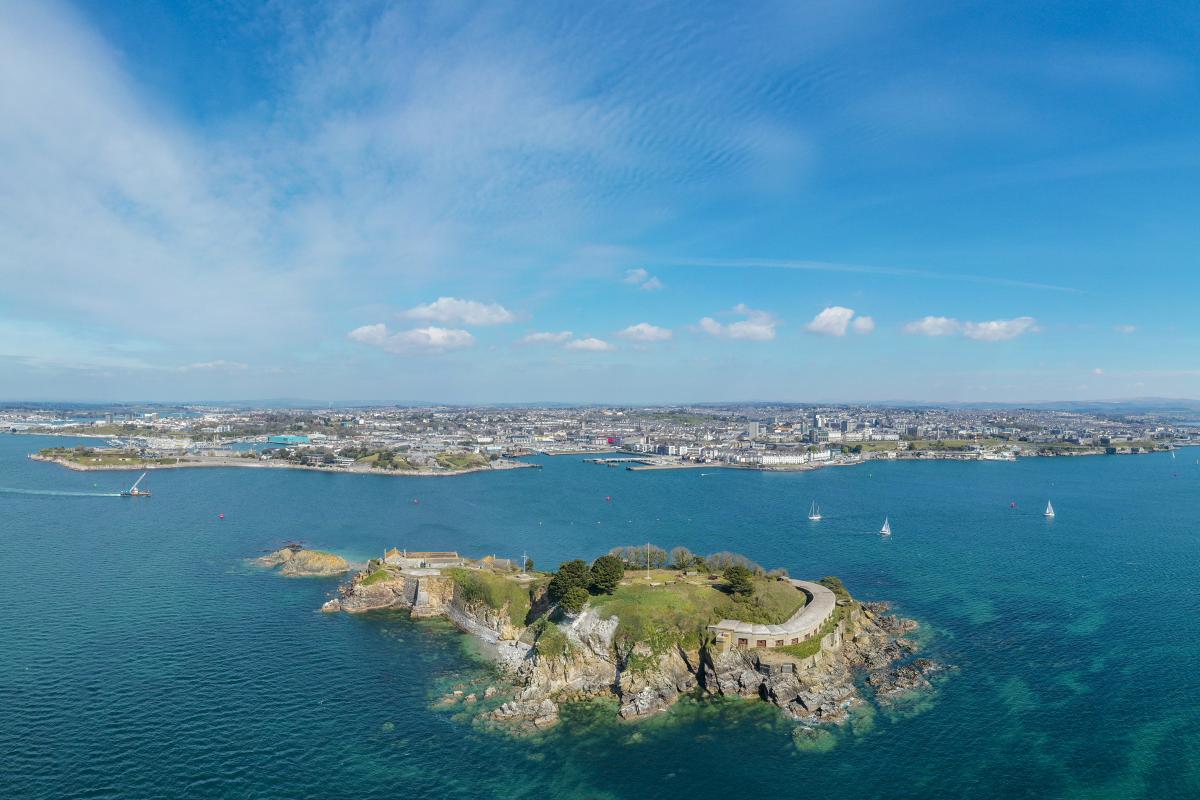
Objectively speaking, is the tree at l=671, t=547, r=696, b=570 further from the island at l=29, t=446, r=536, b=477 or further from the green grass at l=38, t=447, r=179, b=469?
the green grass at l=38, t=447, r=179, b=469

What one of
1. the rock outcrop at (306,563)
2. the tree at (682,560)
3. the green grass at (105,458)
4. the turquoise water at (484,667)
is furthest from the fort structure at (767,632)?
the green grass at (105,458)

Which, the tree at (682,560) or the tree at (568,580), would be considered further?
the tree at (682,560)

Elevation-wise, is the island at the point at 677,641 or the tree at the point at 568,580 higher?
the tree at the point at 568,580

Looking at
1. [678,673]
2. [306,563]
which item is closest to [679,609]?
[678,673]

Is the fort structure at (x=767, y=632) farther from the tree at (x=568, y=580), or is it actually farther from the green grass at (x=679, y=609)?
the tree at (x=568, y=580)

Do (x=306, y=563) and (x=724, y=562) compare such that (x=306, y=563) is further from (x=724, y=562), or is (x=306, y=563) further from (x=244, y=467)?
(x=244, y=467)

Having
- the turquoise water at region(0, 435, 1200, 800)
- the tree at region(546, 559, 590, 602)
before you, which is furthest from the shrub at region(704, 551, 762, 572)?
the tree at region(546, 559, 590, 602)
